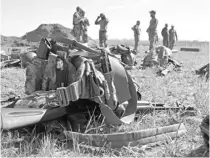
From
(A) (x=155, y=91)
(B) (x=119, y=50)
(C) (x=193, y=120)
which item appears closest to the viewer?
(C) (x=193, y=120)

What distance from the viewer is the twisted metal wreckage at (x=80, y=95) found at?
2.36 m

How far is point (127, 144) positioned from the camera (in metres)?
2.36

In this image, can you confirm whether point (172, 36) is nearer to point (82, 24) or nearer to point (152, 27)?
point (152, 27)

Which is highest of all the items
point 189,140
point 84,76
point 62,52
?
point 62,52

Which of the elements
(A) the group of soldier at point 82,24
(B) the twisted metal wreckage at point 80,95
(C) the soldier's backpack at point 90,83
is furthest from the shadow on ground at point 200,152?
(A) the group of soldier at point 82,24

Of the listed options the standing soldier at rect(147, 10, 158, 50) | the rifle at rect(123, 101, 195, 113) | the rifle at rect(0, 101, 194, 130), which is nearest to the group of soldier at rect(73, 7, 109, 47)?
the standing soldier at rect(147, 10, 158, 50)

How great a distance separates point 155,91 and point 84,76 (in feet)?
9.31

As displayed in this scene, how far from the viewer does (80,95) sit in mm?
2357

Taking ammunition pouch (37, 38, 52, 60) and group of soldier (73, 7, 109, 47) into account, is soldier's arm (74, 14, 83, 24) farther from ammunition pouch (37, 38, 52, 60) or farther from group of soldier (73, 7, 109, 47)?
ammunition pouch (37, 38, 52, 60)

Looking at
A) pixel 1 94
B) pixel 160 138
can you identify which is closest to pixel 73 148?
pixel 160 138

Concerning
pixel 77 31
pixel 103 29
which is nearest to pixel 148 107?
pixel 77 31

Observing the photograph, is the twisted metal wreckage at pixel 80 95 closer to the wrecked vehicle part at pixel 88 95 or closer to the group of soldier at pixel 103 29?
the wrecked vehicle part at pixel 88 95

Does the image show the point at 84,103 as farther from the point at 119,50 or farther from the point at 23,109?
the point at 119,50

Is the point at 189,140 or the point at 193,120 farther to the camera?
the point at 193,120
